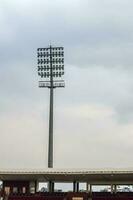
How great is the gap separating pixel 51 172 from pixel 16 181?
9938 millimetres

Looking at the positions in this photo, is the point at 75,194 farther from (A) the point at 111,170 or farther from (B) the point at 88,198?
(A) the point at 111,170

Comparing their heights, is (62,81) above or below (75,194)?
above

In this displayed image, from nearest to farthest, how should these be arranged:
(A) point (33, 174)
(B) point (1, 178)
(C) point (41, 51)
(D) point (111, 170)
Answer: (D) point (111, 170), (A) point (33, 174), (B) point (1, 178), (C) point (41, 51)

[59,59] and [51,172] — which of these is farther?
[59,59]

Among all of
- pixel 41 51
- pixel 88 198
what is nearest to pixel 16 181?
pixel 88 198

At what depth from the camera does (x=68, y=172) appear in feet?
196

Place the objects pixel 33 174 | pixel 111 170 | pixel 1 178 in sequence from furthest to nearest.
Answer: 1. pixel 1 178
2. pixel 33 174
3. pixel 111 170

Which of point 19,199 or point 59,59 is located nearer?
point 19,199

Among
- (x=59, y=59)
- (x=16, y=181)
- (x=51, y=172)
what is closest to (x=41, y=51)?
(x=59, y=59)

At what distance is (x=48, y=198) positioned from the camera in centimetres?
5931

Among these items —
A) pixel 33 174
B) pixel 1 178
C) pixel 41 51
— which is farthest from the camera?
pixel 41 51

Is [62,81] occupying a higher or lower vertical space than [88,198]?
higher

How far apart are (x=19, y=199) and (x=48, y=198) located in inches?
144

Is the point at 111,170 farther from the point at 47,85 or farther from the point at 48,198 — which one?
→ the point at 47,85
